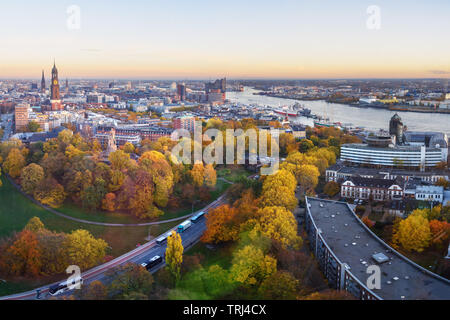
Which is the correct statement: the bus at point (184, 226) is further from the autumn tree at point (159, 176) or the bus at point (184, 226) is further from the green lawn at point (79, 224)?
the autumn tree at point (159, 176)

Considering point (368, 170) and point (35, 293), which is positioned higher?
point (368, 170)

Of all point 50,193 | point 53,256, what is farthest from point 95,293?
point 50,193

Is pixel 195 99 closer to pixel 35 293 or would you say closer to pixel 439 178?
pixel 439 178

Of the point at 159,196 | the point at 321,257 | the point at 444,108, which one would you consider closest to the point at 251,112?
the point at 444,108

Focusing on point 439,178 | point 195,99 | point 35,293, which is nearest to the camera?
point 35,293

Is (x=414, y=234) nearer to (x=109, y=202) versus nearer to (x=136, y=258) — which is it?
(x=136, y=258)
